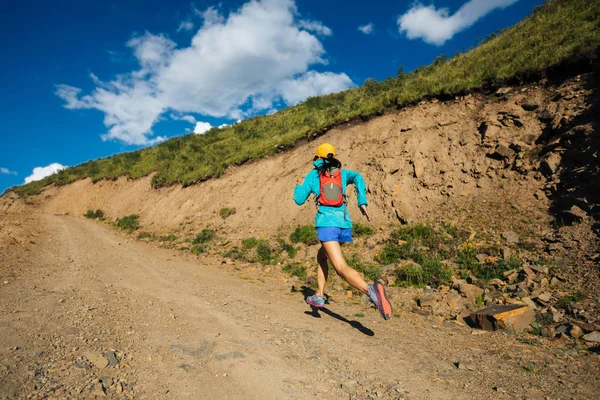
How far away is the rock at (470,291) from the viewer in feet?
20.2

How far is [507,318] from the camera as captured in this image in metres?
5.00

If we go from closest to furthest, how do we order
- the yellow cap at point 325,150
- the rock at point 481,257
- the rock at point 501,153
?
1. the yellow cap at point 325,150
2. the rock at point 481,257
3. the rock at point 501,153

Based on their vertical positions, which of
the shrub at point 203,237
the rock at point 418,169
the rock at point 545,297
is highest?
the rock at point 418,169

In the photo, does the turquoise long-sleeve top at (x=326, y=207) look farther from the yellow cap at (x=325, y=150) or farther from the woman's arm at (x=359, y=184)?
the yellow cap at (x=325, y=150)

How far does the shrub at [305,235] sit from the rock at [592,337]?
6.66m

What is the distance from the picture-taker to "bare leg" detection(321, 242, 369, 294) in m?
4.54

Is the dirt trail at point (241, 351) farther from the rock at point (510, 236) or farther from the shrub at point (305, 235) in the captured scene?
the shrub at point (305, 235)

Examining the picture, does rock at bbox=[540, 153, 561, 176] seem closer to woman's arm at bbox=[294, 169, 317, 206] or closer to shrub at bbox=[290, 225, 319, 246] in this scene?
shrub at bbox=[290, 225, 319, 246]

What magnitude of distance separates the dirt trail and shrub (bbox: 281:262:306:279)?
2161mm

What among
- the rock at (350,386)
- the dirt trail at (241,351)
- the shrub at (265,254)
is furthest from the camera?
the shrub at (265,254)

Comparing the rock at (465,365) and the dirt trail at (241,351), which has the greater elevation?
the dirt trail at (241,351)

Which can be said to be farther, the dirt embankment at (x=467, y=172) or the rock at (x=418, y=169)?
the rock at (x=418, y=169)

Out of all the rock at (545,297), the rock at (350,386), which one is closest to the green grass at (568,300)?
the rock at (545,297)

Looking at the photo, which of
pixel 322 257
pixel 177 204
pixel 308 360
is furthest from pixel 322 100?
pixel 308 360
